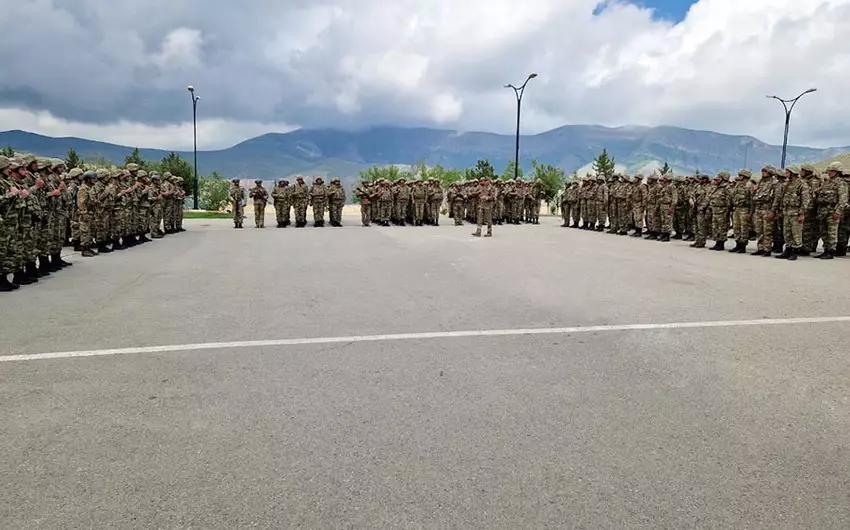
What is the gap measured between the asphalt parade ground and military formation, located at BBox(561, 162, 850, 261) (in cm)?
576

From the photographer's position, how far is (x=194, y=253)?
15.3m

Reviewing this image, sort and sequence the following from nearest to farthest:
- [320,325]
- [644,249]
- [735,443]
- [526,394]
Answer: [735,443], [526,394], [320,325], [644,249]

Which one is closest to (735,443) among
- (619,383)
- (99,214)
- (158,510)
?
(619,383)

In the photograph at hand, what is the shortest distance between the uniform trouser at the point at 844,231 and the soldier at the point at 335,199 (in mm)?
17683

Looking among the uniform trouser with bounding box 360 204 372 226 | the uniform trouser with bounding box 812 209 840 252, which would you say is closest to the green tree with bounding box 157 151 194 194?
the uniform trouser with bounding box 360 204 372 226

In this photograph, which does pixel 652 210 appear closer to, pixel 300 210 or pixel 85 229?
pixel 300 210

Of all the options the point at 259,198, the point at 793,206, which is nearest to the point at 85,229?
the point at 259,198

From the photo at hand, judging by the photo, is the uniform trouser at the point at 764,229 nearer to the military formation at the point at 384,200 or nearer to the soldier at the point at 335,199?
the military formation at the point at 384,200

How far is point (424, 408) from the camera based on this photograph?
15.3 ft

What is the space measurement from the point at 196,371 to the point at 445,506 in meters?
3.07

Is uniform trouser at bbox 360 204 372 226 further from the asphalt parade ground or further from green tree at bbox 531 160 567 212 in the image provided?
green tree at bbox 531 160 567 212

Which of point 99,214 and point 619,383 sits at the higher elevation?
point 99,214

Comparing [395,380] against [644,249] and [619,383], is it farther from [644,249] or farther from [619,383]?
[644,249]

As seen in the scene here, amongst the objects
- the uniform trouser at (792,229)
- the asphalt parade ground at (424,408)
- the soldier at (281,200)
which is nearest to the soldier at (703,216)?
the uniform trouser at (792,229)
